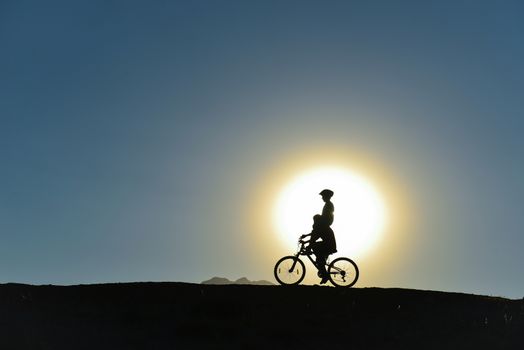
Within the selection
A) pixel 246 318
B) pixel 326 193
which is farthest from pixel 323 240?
pixel 246 318

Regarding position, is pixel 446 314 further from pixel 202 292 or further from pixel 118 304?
pixel 118 304

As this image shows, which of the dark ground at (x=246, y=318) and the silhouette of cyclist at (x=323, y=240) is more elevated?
the silhouette of cyclist at (x=323, y=240)

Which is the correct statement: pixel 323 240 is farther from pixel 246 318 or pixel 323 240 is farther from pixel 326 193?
pixel 246 318

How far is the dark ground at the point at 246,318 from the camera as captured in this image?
19625 millimetres

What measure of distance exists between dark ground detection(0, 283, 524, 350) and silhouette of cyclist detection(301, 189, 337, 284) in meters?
1.23

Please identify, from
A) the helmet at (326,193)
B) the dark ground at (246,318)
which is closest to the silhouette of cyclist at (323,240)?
the helmet at (326,193)

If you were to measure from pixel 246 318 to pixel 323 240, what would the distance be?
455 cm

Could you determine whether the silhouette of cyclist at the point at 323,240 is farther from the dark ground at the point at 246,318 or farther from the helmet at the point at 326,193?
the dark ground at the point at 246,318

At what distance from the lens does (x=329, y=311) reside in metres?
21.5

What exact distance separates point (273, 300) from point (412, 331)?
4531 millimetres

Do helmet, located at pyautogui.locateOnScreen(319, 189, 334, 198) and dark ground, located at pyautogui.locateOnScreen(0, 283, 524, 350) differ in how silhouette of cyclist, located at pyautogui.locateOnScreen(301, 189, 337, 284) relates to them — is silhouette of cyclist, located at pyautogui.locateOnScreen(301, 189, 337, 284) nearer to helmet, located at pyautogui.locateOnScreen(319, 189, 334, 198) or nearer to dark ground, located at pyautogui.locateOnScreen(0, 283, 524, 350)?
helmet, located at pyautogui.locateOnScreen(319, 189, 334, 198)

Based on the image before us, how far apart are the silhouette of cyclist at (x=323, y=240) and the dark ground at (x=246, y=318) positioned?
4.04ft

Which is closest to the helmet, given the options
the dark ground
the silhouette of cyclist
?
the silhouette of cyclist

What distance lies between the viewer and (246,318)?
20891 mm
